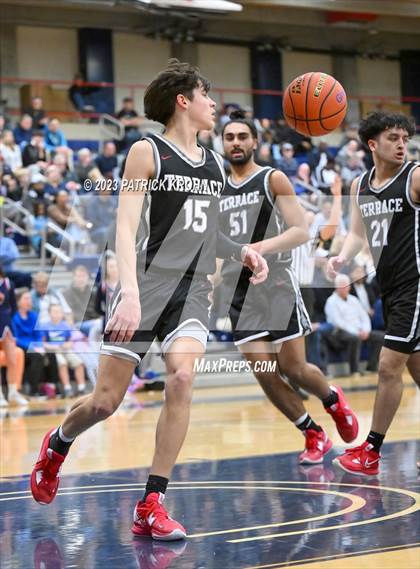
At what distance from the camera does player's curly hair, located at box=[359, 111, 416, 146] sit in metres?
6.93

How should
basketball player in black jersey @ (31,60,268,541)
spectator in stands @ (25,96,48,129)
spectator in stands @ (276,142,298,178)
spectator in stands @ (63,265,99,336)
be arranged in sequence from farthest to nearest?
1. spectator in stands @ (276,142,298,178)
2. spectator in stands @ (25,96,48,129)
3. spectator in stands @ (63,265,99,336)
4. basketball player in black jersey @ (31,60,268,541)

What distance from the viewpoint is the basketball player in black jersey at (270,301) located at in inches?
289

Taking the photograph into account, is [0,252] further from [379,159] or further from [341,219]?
[379,159]

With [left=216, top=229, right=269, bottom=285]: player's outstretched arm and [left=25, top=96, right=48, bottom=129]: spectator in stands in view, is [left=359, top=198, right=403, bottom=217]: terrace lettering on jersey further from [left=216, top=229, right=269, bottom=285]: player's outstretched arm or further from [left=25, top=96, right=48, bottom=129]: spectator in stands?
[left=25, top=96, right=48, bottom=129]: spectator in stands

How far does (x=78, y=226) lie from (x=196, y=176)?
1039 cm

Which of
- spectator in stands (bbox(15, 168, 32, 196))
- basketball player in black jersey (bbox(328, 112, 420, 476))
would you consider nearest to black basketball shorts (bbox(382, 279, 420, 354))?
basketball player in black jersey (bbox(328, 112, 420, 476))

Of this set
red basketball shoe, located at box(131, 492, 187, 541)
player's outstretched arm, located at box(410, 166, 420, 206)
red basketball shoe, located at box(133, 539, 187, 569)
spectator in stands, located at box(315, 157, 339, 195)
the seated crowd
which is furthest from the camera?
spectator in stands, located at box(315, 157, 339, 195)

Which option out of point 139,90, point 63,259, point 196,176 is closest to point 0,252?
point 63,259

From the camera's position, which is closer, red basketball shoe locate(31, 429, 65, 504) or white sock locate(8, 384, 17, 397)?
red basketball shoe locate(31, 429, 65, 504)

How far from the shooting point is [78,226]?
1559cm

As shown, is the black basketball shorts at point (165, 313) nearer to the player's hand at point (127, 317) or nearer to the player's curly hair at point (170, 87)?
the player's hand at point (127, 317)

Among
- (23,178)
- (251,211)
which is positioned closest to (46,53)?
(23,178)

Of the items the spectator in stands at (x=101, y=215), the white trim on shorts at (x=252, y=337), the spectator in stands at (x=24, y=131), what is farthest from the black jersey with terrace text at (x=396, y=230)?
the spectator in stands at (x=24, y=131)

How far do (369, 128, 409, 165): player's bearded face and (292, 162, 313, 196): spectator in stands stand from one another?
40.4ft
